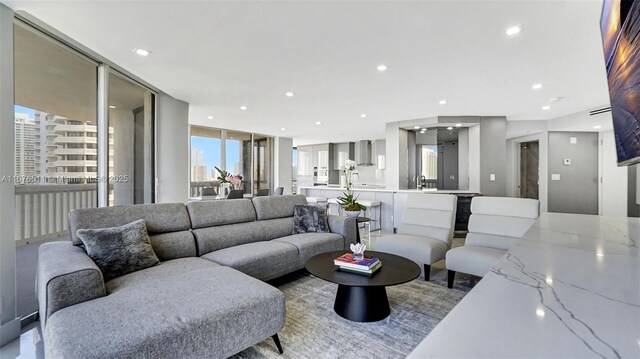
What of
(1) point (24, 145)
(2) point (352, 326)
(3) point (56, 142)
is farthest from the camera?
(3) point (56, 142)

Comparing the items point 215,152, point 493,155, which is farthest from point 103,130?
point 493,155

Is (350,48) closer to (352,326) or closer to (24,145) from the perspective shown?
(352,326)

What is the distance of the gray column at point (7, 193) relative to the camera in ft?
6.89

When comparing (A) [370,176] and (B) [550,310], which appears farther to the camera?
(A) [370,176]

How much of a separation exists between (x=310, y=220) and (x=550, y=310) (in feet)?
10.6

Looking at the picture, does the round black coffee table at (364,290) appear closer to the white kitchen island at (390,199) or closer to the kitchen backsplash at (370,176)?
the white kitchen island at (390,199)

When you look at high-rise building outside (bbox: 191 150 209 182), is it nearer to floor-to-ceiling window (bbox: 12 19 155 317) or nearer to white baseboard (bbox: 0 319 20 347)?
floor-to-ceiling window (bbox: 12 19 155 317)

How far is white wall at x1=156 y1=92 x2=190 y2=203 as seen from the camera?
451 centimetres

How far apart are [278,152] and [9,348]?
293 inches

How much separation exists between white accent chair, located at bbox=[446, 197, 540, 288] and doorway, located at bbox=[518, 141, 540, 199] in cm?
602

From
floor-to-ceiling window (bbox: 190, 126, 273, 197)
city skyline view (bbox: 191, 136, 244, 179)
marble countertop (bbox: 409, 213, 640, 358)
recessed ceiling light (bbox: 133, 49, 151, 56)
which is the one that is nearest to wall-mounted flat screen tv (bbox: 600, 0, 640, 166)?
marble countertop (bbox: 409, 213, 640, 358)

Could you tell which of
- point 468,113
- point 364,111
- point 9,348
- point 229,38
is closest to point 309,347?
point 9,348

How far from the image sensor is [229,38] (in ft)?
8.58

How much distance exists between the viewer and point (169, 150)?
4578mm
